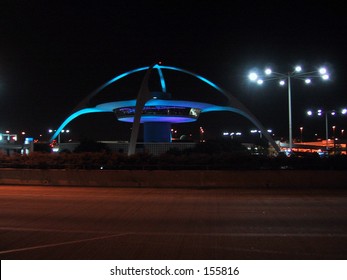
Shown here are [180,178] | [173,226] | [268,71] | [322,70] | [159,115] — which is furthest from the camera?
[159,115]

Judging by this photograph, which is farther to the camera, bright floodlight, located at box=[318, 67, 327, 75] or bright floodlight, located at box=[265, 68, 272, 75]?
bright floodlight, located at box=[265, 68, 272, 75]

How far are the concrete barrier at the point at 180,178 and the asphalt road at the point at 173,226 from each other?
2.52 m

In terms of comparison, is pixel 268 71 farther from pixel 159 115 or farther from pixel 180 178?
pixel 159 115

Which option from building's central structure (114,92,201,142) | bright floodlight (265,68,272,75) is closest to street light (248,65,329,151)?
bright floodlight (265,68,272,75)

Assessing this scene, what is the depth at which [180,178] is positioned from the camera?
20.0 metres

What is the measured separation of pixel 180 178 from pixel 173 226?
10265 millimetres

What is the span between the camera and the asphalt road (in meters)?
7.15

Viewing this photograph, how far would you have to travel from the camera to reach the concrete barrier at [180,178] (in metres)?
19.1

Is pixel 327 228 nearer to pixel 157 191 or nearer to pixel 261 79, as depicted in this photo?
pixel 157 191

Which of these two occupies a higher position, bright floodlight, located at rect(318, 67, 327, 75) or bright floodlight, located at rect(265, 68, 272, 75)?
bright floodlight, located at rect(265, 68, 272, 75)

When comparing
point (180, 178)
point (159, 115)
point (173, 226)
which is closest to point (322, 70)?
point (180, 178)

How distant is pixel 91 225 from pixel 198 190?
30.0 ft

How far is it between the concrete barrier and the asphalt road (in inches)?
99.3

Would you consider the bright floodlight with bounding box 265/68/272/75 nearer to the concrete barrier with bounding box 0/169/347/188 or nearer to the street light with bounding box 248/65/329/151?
the street light with bounding box 248/65/329/151
